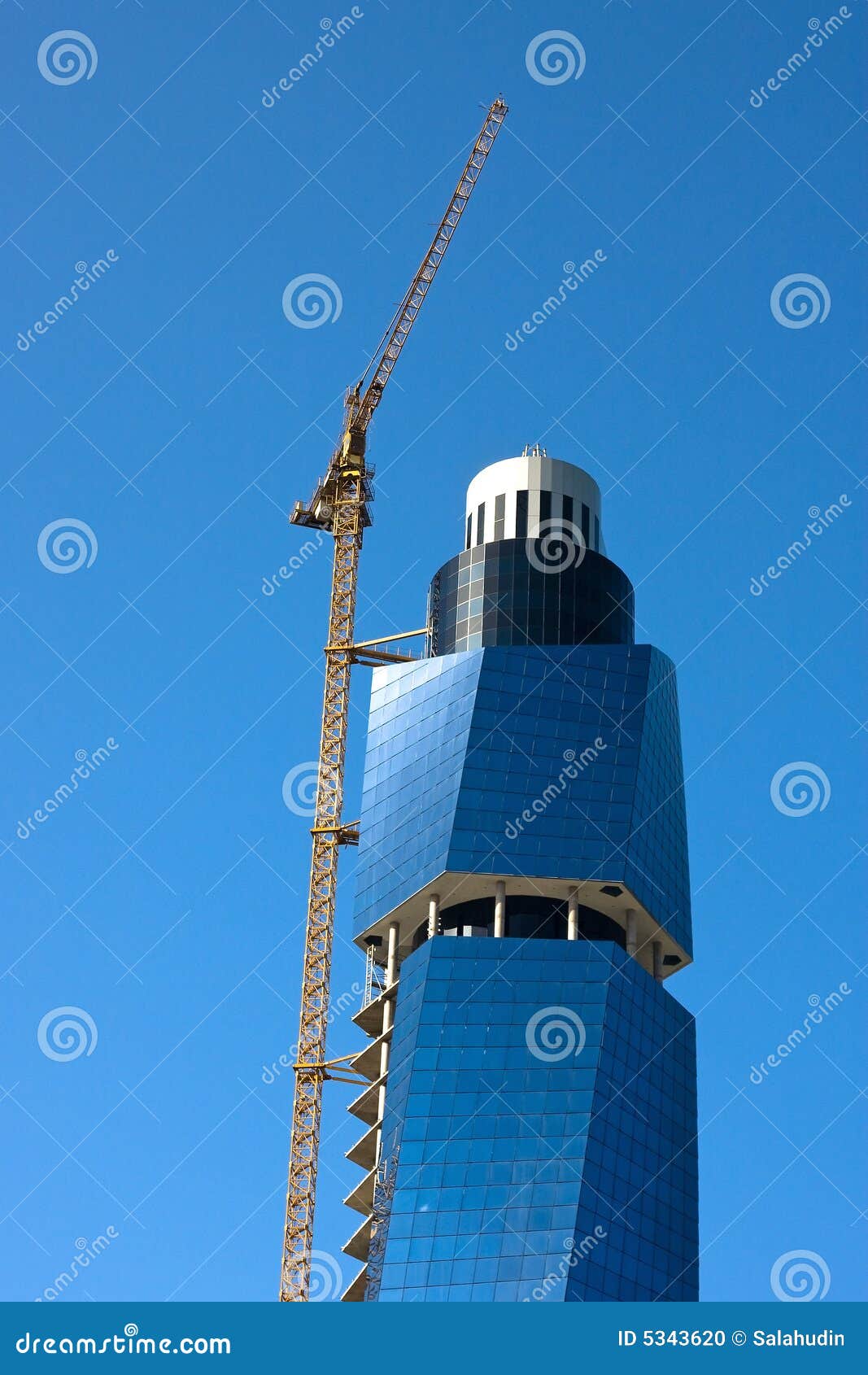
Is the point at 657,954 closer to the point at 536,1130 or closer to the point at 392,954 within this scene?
the point at 392,954

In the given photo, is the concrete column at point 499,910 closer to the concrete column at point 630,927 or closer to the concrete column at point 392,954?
the concrete column at point 392,954

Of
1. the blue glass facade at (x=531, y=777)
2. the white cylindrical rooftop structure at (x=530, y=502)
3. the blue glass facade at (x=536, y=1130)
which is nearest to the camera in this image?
the blue glass facade at (x=536, y=1130)

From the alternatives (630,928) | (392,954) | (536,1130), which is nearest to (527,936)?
(630,928)

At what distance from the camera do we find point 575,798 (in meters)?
137

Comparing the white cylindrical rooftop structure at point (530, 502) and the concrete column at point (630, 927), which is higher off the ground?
the white cylindrical rooftop structure at point (530, 502)

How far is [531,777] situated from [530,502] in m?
26.8

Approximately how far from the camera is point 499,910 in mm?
134500

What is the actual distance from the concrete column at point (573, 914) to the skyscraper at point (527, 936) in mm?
182

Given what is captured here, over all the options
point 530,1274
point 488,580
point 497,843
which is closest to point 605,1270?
point 530,1274

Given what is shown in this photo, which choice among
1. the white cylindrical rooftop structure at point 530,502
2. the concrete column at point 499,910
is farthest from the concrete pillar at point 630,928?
the white cylindrical rooftop structure at point 530,502

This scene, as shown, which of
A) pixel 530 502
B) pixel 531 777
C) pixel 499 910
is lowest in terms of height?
pixel 499 910

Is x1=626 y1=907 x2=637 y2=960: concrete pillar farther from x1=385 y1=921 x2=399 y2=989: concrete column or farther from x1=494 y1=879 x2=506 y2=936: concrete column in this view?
x1=385 y1=921 x2=399 y2=989: concrete column

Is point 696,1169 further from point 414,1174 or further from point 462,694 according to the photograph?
point 462,694

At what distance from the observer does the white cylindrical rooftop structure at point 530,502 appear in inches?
6048
